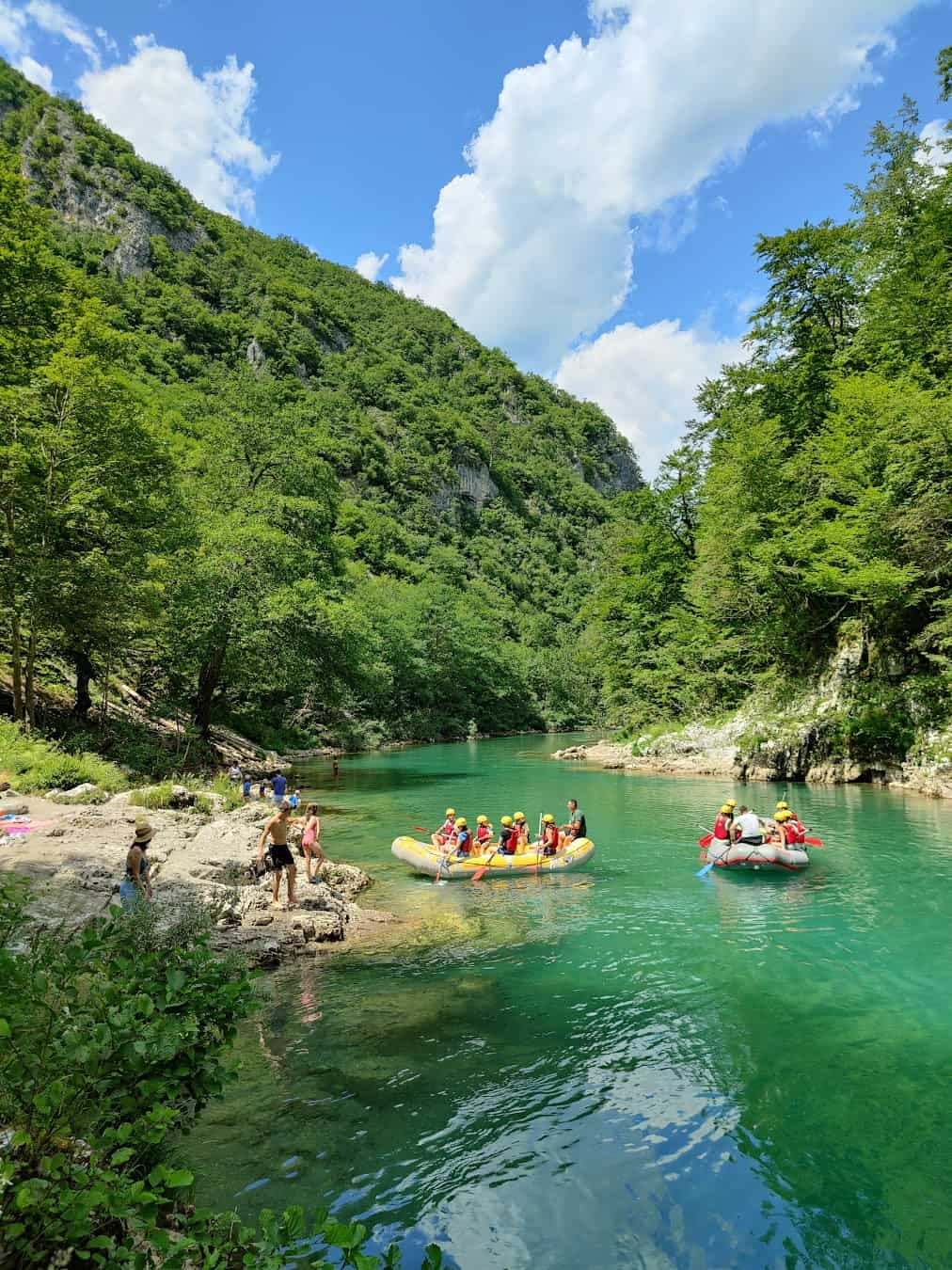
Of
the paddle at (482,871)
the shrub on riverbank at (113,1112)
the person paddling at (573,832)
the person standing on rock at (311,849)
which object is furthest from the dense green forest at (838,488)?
the shrub on riverbank at (113,1112)

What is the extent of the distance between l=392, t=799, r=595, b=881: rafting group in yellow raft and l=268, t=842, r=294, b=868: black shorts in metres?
4.19

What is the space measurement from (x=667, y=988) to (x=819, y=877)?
632 cm

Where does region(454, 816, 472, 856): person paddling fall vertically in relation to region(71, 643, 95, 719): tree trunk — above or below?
below

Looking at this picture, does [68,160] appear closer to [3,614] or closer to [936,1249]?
[3,614]

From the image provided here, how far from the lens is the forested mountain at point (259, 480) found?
746 inches

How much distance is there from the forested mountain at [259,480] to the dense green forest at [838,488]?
13309 millimetres

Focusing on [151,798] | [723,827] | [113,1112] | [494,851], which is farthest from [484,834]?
[113,1112]

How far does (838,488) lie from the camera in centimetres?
2455

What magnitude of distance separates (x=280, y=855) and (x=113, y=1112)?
7455 millimetres

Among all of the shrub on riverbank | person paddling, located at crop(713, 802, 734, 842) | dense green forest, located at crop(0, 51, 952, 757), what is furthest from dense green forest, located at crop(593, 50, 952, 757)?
the shrub on riverbank

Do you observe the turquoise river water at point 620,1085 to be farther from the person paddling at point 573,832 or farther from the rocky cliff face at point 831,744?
the rocky cliff face at point 831,744

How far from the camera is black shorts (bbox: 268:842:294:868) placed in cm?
1003

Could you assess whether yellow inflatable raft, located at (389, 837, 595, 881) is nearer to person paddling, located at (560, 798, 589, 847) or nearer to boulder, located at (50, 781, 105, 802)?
person paddling, located at (560, 798, 589, 847)

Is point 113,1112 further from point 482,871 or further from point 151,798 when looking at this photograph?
point 151,798
